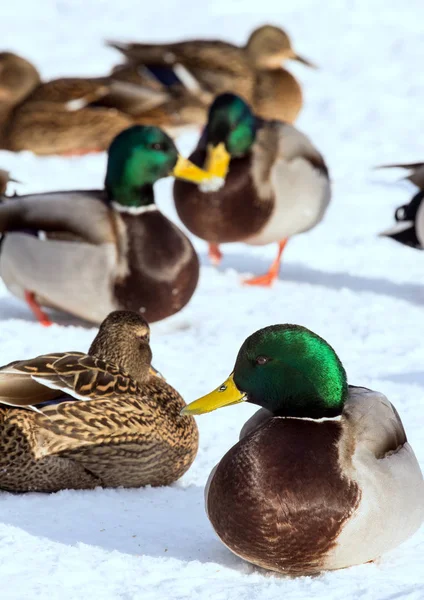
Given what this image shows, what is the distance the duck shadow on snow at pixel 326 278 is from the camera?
7.23 m

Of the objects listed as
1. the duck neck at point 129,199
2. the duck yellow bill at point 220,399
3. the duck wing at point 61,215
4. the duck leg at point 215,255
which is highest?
the duck yellow bill at point 220,399

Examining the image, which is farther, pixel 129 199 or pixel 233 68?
pixel 233 68

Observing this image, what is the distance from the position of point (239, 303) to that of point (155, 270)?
39.4 inches

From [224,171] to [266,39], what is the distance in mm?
4531

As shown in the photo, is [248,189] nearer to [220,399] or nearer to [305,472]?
[220,399]

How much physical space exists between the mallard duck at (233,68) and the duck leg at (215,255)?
11.7 ft

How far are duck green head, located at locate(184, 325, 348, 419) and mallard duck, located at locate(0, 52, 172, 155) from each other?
23.0 feet

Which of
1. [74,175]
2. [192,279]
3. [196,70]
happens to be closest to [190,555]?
[192,279]

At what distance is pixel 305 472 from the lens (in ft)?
10.5

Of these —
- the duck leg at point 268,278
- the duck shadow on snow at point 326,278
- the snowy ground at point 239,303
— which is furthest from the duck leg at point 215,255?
the duck leg at point 268,278

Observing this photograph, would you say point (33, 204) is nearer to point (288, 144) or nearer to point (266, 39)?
point (288, 144)

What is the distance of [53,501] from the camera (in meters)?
3.91

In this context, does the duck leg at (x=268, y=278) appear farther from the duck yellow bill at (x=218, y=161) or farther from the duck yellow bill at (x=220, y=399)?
the duck yellow bill at (x=220, y=399)

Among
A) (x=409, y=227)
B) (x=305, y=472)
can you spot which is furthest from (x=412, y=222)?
(x=305, y=472)
